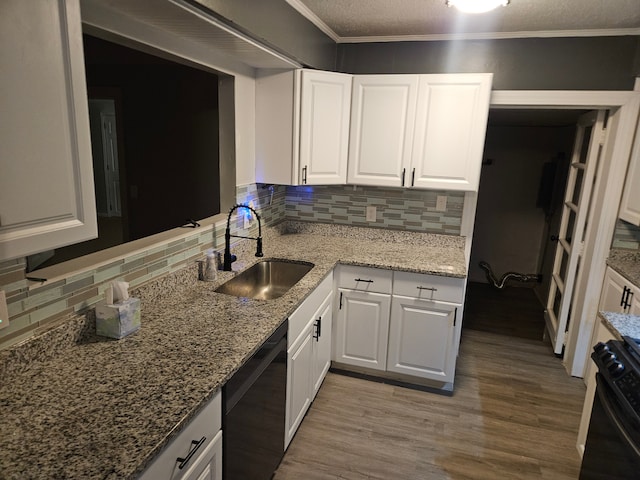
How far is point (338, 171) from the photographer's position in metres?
2.85

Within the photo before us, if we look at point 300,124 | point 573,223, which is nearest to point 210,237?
point 300,124

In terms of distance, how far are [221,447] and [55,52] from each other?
3.98 feet

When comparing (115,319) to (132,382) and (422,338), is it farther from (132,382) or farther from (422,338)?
(422,338)

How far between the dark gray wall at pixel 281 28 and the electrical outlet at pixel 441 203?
1197mm

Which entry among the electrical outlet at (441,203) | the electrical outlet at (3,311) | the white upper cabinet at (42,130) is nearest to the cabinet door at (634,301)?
the electrical outlet at (441,203)

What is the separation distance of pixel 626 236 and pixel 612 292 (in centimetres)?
41

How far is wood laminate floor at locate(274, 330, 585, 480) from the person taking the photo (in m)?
2.05

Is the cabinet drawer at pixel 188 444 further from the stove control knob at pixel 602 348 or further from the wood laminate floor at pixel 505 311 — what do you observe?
the wood laminate floor at pixel 505 311

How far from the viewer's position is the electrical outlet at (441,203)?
9.75ft

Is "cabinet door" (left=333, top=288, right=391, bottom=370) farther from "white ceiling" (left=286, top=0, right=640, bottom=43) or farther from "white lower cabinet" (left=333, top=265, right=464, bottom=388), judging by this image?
"white ceiling" (left=286, top=0, right=640, bottom=43)

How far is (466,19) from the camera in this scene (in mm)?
2375

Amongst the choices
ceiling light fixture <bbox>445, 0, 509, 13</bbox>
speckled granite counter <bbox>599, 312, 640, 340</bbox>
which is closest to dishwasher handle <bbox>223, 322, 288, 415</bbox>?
speckled granite counter <bbox>599, 312, 640, 340</bbox>

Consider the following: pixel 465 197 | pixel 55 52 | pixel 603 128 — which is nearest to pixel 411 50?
pixel 465 197

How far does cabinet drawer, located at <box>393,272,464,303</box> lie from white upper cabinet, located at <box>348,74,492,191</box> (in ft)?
2.03
